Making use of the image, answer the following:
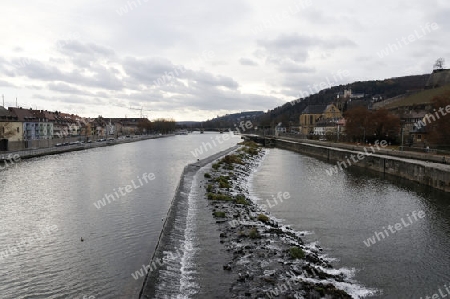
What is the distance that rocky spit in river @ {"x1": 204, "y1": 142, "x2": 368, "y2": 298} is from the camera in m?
10.2

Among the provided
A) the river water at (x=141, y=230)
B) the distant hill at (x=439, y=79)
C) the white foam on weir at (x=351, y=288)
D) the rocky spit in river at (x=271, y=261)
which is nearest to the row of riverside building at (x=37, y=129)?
the river water at (x=141, y=230)

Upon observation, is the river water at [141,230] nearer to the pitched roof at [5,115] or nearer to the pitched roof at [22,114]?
the pitched roof at [5,115]

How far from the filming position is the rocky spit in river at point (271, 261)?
1020cm

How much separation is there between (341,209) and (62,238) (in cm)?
1451

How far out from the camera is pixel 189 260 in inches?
484

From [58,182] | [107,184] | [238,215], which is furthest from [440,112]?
[58,182]

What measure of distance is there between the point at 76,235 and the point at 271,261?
8225 millimetres

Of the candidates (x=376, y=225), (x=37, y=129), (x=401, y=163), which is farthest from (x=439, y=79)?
(x=37, y=129)

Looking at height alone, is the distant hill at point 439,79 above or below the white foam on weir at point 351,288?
above

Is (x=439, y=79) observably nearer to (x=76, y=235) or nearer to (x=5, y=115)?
(x=5, y=115)

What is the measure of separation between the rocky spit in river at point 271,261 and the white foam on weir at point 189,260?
1.06m

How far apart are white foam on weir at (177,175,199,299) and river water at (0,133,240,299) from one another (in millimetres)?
1216

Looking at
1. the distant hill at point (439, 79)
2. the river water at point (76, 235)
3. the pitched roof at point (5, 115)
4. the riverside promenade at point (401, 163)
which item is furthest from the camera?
the distant hill at point (439, 79)

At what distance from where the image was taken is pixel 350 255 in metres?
13.5
